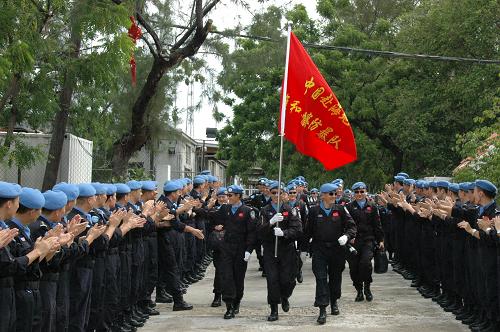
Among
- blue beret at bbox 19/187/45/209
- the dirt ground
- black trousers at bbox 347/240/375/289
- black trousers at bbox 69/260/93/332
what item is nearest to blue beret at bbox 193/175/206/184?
the dirt ground

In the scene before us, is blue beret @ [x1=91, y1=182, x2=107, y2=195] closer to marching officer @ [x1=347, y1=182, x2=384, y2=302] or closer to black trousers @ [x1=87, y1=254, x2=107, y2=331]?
black trousers @ [x1=87, y1=254, x2=107, y2=331]

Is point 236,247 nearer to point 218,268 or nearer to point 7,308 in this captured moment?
point 218,268

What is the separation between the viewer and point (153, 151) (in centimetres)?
2397

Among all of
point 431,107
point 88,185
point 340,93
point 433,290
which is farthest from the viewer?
point 340,93

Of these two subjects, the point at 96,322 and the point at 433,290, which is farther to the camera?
the point at 433,290

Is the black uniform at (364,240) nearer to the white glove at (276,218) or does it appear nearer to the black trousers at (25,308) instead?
the white glove at (276,218)

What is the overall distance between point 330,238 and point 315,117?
2.21 m

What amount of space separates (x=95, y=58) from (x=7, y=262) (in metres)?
6.11

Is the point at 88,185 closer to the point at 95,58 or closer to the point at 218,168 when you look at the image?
the point at 95,58

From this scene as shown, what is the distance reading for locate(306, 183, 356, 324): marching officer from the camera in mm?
12641

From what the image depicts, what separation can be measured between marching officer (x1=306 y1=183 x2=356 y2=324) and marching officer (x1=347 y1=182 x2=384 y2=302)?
154 centimetres

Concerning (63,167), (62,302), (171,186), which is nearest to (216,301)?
(171,186)

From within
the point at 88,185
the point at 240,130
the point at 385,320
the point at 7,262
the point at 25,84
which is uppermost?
the point at 240,130

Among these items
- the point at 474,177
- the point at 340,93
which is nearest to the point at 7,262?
the point at 474,177
